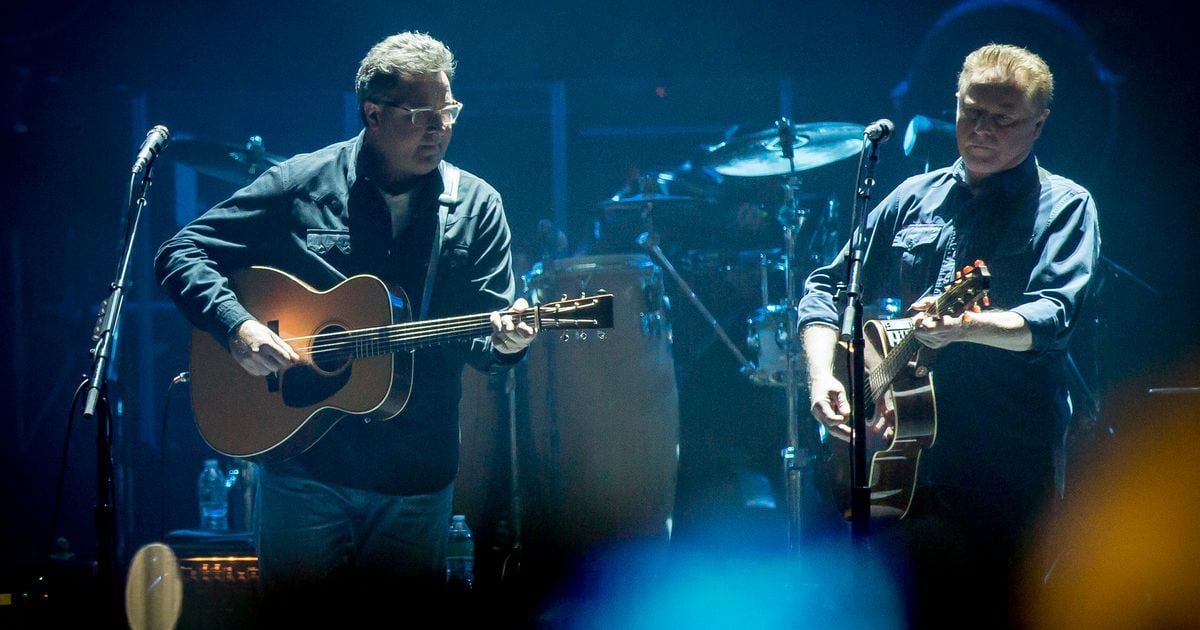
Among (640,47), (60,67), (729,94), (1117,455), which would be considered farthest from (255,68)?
(1117,455)

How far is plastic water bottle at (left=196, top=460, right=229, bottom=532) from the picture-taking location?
20.0 ft

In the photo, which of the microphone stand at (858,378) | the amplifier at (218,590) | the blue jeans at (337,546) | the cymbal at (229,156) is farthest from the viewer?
the cymbal at (229,156)

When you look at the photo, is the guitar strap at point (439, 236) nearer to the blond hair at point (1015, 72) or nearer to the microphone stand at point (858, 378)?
the microphone stand at point (858, 378)

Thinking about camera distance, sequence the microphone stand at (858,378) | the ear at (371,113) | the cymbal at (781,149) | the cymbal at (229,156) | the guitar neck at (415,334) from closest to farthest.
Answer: the microphone stand at (858,378)
the guitar neck at (415,334)
the ear at (371,113)
the cymbal at (229,156)
the cymbal at (781,149)

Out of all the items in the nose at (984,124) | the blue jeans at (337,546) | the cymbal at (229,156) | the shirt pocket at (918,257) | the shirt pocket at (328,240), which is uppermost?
the cymbal at (229,156)

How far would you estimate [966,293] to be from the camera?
9.50ft

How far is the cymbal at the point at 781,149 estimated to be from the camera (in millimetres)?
5434

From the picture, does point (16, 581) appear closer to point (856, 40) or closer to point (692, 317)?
point (692, 317)

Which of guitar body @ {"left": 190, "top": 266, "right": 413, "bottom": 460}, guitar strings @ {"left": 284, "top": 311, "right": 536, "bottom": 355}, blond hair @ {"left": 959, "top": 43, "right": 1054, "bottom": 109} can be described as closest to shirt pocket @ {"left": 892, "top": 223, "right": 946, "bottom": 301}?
blond hair @ {"left": 959, "top": 43, "right": 1054, "bottom": 109}

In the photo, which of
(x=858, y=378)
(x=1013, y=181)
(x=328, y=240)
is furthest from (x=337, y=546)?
(x=1013, y=181)

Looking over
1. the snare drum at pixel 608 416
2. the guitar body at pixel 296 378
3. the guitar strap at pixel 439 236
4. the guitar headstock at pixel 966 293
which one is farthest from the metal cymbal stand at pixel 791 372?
the guitar body at pixel 296 378

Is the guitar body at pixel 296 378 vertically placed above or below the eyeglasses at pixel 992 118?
below

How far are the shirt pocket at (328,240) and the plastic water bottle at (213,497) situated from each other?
3.16m

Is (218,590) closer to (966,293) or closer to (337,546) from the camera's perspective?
(337,546)
